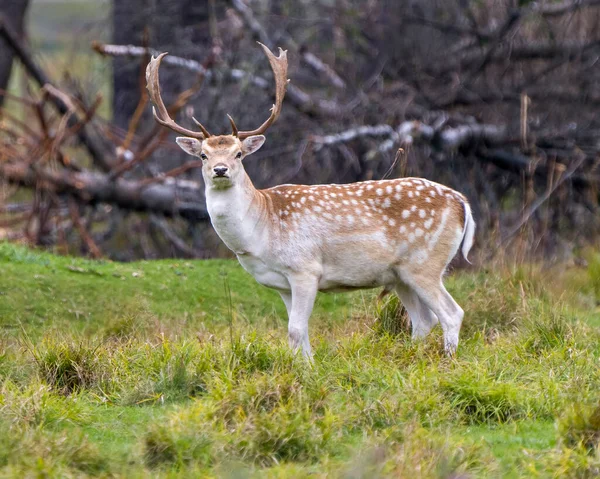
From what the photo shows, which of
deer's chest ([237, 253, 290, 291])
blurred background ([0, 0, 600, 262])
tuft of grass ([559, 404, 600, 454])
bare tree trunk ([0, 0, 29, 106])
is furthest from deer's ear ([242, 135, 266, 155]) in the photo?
bare tree trunk ([0, 0, 29, 106])

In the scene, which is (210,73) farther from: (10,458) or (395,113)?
(10,458)

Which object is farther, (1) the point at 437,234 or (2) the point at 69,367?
(1) the point at 437,234

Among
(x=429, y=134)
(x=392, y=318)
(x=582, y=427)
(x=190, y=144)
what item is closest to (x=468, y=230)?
(x=392, y=318)

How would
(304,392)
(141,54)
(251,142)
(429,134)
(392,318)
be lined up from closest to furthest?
(304,392)
(251,142)
(392,318)
(429,134)
(141,54)

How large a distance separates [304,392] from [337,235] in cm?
184

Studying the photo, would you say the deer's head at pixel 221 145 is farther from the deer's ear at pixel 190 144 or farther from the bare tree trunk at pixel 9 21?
the bare tree trunk at pixel 9 21

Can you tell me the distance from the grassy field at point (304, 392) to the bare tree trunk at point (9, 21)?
7.09m

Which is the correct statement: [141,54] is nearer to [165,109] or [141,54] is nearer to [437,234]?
[165,109]

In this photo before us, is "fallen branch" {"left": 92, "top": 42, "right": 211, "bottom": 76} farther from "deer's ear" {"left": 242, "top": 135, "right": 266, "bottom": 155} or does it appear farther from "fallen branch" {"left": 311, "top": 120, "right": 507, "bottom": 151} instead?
"deer's ear" {"left": 242, "top": 135, "right": 266, "bottom": 155}

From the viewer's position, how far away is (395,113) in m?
12.6

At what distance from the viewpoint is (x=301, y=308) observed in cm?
700

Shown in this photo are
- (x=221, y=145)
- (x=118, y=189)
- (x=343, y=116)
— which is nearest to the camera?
(x=221, y=145)

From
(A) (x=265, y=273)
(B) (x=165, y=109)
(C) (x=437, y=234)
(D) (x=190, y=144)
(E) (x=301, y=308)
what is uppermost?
(B) (x=165, y=109)

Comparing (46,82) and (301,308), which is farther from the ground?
(301,308)
